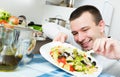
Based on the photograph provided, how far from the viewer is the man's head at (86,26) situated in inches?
53.4

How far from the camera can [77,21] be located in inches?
57.2

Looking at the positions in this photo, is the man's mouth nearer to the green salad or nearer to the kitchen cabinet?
the green salad

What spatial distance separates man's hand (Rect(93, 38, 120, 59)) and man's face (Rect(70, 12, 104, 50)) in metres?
0.44

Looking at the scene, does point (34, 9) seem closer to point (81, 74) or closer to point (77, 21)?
point (77, 21)

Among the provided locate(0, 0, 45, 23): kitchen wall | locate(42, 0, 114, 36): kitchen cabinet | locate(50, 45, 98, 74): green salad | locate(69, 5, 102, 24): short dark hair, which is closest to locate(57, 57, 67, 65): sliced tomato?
locate(50, 45, 98, 74): green salad

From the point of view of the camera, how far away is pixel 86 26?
1438mm

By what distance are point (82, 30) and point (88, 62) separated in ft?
2.01

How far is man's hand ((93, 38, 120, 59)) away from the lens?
78 cm

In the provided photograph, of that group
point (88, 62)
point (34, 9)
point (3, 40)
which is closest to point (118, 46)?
point (88, 62)

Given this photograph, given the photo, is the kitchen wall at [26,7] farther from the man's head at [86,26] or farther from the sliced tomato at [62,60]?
the sliced tomato at [62,60]

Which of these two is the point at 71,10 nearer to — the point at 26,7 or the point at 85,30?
the point at 26,7

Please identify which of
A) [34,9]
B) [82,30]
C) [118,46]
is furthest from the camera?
[34,9]

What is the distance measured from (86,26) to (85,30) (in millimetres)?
38

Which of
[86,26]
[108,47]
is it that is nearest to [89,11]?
[86,26]
